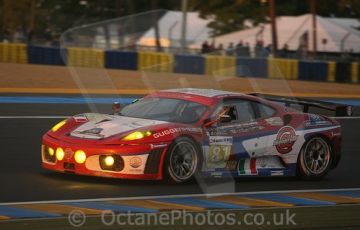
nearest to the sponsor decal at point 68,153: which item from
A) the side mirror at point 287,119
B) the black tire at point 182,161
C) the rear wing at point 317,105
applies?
the black tire at point 182,161

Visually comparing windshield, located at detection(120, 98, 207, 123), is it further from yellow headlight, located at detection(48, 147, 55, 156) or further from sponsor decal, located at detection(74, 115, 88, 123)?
yellow headlight, located at detection(48, 147, 55, 156)

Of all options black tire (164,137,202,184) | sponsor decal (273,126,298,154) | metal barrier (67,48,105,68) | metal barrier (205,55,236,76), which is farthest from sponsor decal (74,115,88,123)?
metal barrier (205,55,236,76)

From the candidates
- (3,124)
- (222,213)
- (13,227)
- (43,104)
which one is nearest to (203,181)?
(222,213)

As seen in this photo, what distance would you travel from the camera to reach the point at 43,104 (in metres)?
17.7

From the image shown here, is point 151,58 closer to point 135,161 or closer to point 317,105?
point 317,105

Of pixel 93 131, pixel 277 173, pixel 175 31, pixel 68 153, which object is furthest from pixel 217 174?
pixel 175 31

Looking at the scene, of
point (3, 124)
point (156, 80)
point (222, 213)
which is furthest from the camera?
point (156, 80)

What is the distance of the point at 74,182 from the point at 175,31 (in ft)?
118

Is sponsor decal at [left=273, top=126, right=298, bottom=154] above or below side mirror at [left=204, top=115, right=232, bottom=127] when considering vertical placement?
below

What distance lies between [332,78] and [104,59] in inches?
345

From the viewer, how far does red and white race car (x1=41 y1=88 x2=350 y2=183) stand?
854 cm

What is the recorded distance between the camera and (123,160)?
8.47m

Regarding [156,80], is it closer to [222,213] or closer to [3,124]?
[3,124]

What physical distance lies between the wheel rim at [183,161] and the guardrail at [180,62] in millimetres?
18219
